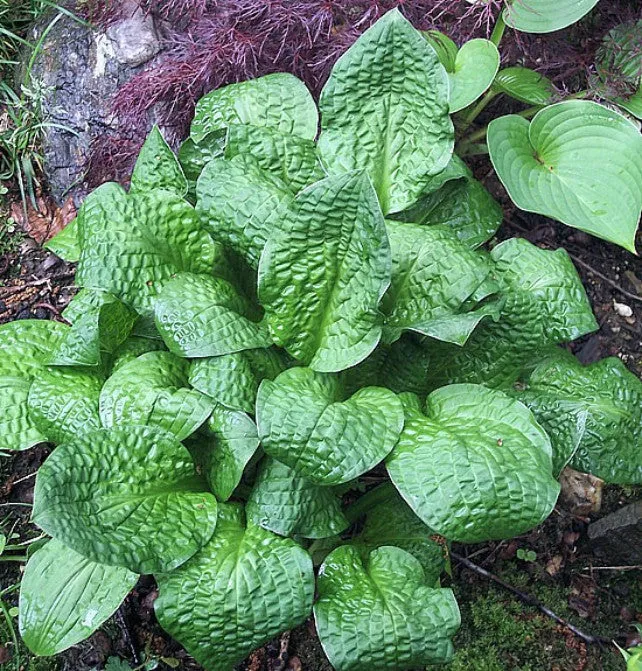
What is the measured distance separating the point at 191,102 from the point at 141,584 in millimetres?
1265

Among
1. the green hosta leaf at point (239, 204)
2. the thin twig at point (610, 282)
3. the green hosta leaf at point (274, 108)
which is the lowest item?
the thin twig at point (610, 282)

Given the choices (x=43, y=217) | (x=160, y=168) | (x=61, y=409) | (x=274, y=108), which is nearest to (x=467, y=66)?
(x=274, y=108)

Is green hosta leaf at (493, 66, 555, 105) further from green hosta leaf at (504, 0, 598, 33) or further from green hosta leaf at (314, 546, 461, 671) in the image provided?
green hosta leaf at (314, 546, 461, 671)

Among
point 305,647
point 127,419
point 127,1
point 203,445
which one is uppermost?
point 127,1

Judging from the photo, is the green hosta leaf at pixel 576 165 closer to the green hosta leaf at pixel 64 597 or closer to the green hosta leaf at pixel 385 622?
the green hosta leaf at pixel 385 622

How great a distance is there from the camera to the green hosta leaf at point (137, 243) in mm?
1454

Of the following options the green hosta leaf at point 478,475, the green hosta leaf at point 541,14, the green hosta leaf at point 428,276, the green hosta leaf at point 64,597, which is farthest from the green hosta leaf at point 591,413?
the green hosta leaf at point 64,597

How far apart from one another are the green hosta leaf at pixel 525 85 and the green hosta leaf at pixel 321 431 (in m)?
0.96

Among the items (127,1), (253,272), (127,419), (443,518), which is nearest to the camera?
(443,518)

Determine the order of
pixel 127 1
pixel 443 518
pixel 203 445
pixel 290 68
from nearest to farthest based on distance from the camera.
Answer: pixel 443 518 → pixel 203 445 → pixel 290 68 → pixel 127 1

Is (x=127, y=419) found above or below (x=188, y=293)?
below

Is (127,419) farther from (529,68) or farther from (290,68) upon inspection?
(529,68)

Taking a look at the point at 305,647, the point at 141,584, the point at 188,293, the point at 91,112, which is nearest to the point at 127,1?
the point at 91,112

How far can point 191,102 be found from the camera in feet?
6.38
